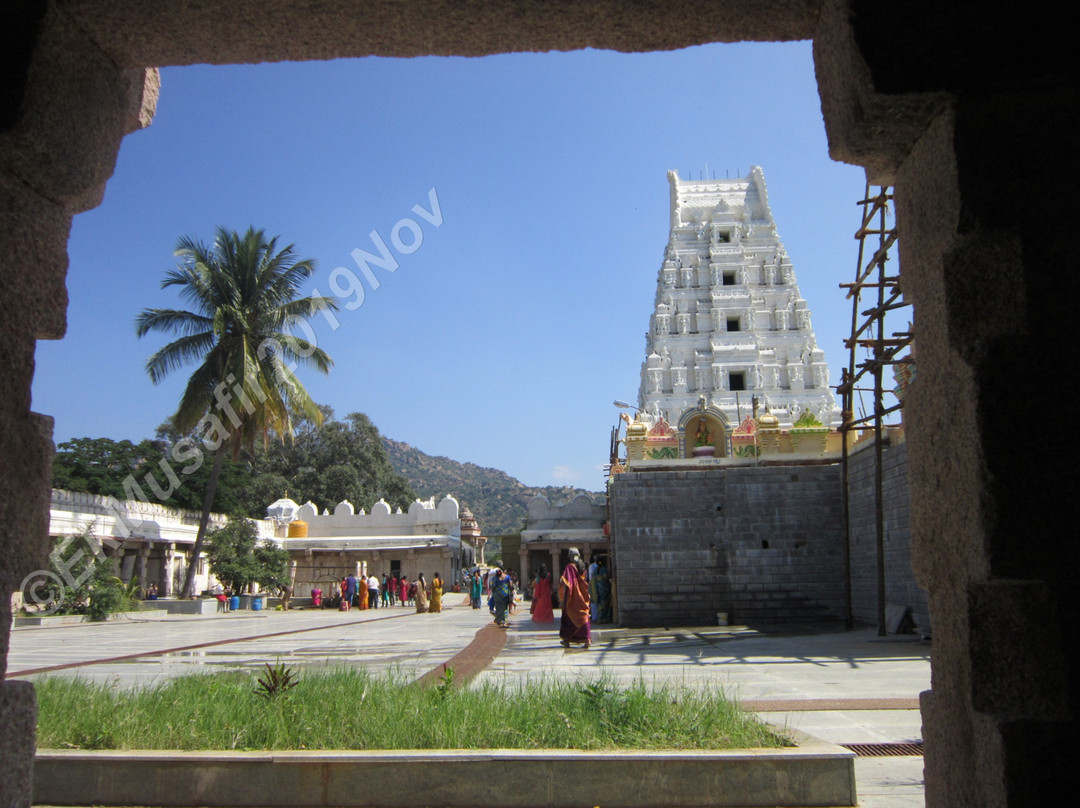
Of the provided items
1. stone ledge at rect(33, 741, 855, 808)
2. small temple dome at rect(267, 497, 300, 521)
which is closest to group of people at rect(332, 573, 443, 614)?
small temple dome at rect(267, 497, 300, 521)

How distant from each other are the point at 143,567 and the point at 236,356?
7.90 meters

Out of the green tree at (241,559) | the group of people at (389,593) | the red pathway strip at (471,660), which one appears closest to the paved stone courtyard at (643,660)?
the red pathway strip at (471,660)

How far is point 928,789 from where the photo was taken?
225cm

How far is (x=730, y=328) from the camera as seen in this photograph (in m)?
36.9

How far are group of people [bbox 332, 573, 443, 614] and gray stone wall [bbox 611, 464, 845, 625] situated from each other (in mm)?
9400

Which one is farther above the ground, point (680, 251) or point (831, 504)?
point (680, 251)

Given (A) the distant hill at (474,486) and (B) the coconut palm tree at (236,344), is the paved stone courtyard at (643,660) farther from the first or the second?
(A) the distant hill at (474,486)

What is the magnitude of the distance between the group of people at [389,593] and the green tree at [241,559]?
2.25 metres

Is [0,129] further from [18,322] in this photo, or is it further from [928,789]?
[928,789]

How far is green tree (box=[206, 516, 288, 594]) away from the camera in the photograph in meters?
24.7

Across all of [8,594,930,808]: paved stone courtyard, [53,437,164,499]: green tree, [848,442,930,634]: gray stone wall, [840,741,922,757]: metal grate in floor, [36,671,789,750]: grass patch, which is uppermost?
[53,437,164,499]: green tree

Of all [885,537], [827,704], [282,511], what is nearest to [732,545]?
[885,537]

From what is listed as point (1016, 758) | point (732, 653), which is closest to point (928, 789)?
point (1016, 758)

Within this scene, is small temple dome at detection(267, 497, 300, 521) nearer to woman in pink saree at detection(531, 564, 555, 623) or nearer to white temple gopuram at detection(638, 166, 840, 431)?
white temple gopuram at detection(638, 166, 840, 431)
